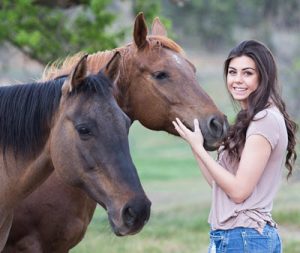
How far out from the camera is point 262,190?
15.0ft

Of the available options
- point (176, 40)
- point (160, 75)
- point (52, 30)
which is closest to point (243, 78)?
point (160, 75)

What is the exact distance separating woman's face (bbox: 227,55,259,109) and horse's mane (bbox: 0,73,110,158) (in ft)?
2.45

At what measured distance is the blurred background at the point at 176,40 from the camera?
449 inches

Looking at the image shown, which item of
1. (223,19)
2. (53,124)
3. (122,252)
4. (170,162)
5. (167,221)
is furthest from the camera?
(223,19)

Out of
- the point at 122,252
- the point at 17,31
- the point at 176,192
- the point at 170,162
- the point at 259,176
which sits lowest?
the point at 170,162

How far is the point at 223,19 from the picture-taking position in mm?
33594

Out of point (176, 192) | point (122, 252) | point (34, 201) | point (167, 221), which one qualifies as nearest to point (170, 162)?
point (176, 192)

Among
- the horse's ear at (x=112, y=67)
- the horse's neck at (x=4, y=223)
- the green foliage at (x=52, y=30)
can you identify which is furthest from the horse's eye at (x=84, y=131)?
the green foliage at (x=52, y=30)

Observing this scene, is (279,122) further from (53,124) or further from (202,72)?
(202,72)

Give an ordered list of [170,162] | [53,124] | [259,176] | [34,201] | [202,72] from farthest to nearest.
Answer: [202,72], [170,162], [34,201], [53,124], [259,176]

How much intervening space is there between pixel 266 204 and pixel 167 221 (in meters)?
9.32

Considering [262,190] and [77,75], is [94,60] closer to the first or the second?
[77,75]

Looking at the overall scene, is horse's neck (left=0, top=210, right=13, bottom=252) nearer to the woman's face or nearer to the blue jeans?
the blue jeans

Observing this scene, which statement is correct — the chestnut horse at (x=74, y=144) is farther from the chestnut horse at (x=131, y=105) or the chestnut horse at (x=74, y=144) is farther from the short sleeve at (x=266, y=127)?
the chestnut horse at (x=131, y=105)
